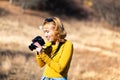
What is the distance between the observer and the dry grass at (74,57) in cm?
1348

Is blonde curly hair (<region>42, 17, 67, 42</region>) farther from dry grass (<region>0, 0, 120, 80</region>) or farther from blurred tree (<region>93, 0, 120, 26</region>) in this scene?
blurred tree (<region>93, 0, 120, 26</region>)

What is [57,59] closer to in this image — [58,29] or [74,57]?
[58,29]

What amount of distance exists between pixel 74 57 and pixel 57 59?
45.9 feet

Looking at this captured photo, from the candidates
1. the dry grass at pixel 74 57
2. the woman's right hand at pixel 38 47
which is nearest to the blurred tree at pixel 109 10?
the dry grass at pixel 74 57

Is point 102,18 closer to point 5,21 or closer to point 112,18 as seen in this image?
point 112,18

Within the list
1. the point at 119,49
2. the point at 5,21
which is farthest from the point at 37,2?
the point at 119,49

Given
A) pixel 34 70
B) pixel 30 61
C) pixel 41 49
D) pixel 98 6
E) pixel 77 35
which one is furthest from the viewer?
pixel 98 6

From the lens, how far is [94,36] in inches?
1355

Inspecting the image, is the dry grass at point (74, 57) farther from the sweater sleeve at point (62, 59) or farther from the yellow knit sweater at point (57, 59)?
the sweater sleeve at point (62, 59)

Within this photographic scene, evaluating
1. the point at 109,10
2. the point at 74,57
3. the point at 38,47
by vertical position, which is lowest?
the point at 109,10

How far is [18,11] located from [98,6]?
12516 mm

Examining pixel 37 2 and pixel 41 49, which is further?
pixel 37 2

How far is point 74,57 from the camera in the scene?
66.7ft

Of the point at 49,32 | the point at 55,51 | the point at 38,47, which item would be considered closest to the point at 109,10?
the point at 55,51
